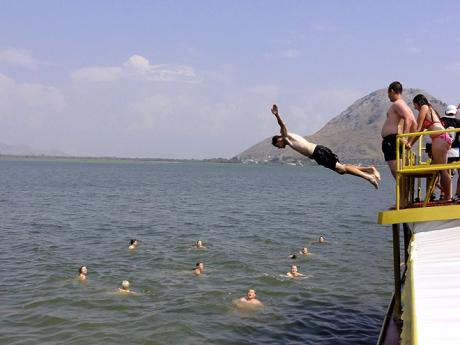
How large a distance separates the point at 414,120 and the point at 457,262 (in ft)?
Result: 12.5

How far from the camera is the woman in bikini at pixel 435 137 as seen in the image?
32.6 ft

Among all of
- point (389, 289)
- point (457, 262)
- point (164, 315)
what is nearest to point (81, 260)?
point (164, 315)

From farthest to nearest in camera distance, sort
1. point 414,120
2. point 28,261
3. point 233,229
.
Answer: point 233,229, point 28,261, point 414,120

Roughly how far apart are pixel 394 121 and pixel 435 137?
2.99 feet

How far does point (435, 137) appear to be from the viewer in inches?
396

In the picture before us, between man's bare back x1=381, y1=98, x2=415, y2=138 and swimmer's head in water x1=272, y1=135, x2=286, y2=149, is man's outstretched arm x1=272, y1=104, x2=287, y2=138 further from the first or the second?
man's bare back x1=381, y1=98, x2=415, y2=138

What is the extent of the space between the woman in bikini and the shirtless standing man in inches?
12.8

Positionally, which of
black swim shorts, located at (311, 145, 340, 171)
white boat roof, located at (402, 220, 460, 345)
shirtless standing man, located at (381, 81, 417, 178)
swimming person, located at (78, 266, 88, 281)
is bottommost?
swimming person, located at (78, 266, 88, 281)

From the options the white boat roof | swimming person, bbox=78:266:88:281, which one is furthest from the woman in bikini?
swimming person, bbox=78:266:88:281

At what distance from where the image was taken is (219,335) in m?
15.5

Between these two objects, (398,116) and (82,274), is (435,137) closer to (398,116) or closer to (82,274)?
(398,116)

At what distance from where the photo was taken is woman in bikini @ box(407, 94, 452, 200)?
32.6 ft

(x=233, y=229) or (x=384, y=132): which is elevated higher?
(x=384, y=132)

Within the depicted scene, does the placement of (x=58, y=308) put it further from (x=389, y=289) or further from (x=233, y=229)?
(x=233, y=229)
